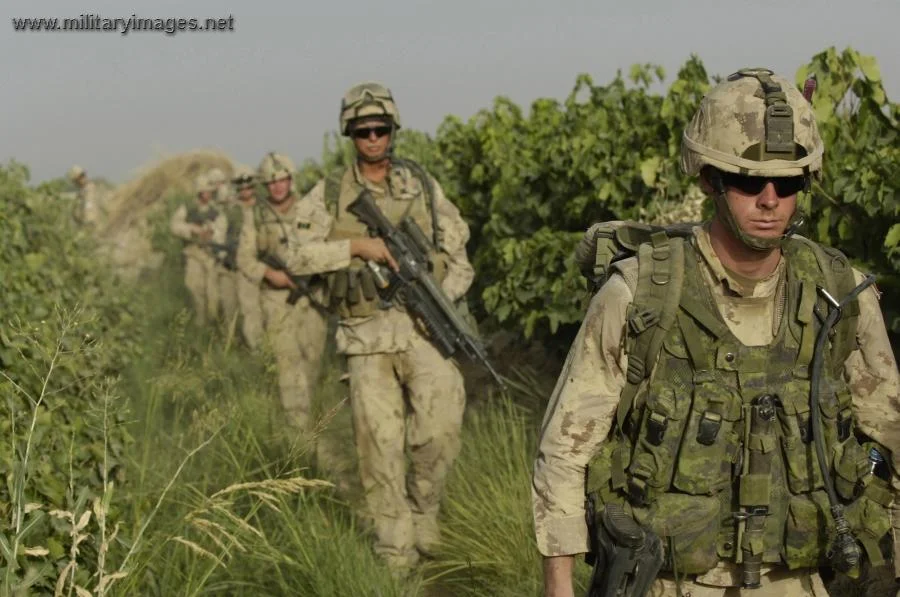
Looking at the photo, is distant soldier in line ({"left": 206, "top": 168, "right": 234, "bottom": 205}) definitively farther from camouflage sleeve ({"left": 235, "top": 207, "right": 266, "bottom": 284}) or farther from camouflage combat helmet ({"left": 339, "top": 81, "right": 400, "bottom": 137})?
camouflage combat helmet ({"left": 339, "top": 81, "right": 400, "bottom": 137})

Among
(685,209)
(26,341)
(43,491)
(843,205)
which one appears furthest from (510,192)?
(43,491)

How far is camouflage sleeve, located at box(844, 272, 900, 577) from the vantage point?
312 centimetres

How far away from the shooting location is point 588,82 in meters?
8.64

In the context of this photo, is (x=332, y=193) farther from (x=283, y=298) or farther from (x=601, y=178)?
(x=283, y=298)

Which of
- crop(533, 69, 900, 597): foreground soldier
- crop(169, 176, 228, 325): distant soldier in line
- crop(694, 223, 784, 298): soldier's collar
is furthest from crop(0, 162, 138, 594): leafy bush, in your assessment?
crop(169, 176, 228, 325): distant soldier in line

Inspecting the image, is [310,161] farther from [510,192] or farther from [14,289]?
[14,289]

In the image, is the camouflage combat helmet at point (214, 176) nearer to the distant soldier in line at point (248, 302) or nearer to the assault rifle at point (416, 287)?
the distant soldier in line at point (248, 302)

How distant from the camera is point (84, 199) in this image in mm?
21578

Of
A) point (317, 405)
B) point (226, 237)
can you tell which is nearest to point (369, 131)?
point (317, 405)

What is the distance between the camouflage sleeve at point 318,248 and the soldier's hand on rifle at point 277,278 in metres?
3.77

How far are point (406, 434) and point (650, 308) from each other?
360 centimetres

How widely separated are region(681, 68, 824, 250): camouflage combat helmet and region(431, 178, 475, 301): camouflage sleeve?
358cm

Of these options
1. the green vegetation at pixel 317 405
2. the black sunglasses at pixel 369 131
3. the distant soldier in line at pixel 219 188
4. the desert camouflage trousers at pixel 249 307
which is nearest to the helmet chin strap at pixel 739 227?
the green vegetation at pixel 317 405

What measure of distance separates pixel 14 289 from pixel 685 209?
125 inches
